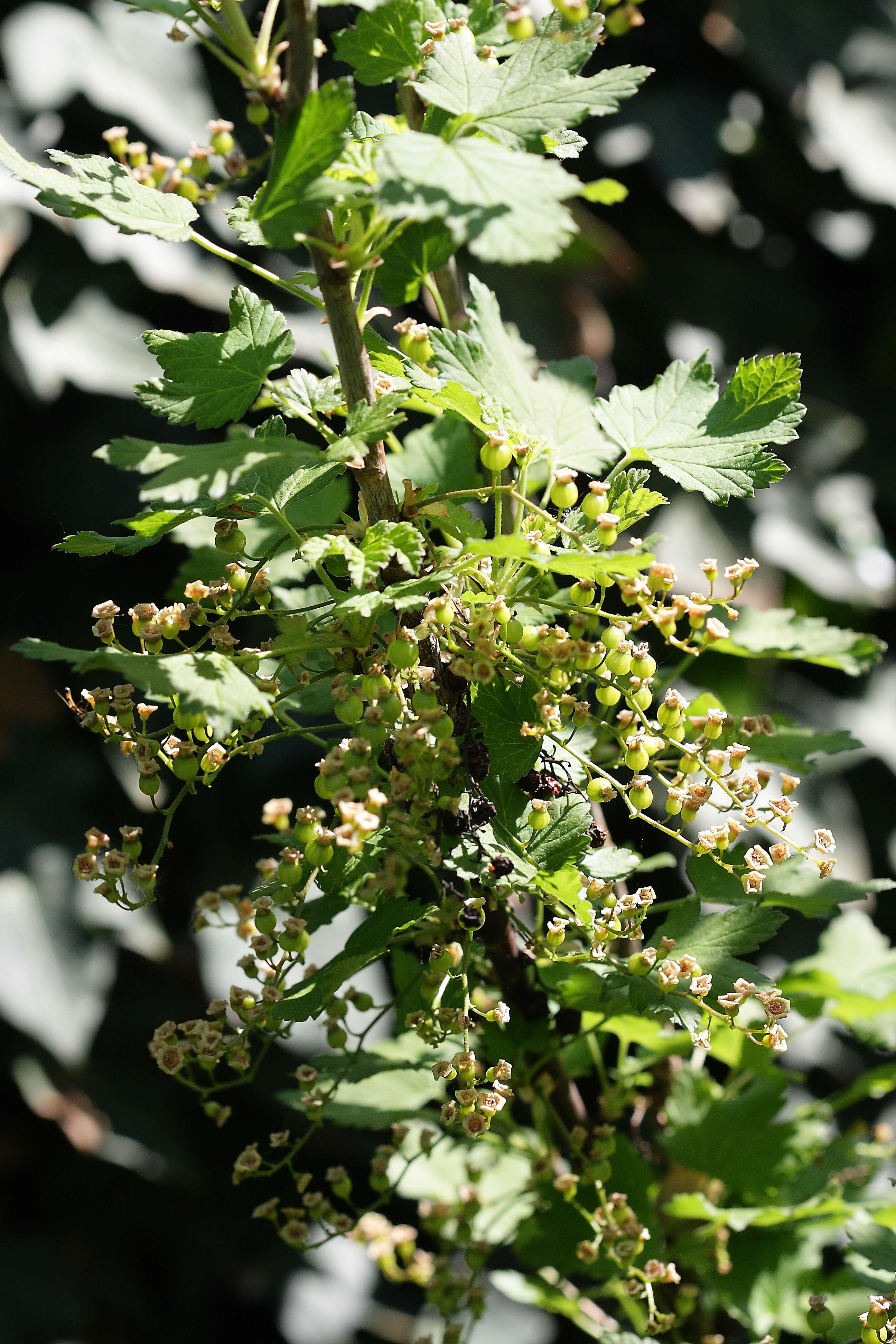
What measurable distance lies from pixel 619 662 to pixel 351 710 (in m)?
0.08

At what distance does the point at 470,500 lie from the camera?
0.37m

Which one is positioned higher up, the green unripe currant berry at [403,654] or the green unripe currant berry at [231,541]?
the green unripe currant berry at [231,541]

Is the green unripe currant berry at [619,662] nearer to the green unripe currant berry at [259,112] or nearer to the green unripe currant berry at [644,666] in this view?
the green unripe currant berry at [644,666]

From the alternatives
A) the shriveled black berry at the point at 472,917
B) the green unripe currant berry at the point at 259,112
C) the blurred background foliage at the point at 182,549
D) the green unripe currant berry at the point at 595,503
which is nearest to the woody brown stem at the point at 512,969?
the shriveled black berry at the point at 472,917

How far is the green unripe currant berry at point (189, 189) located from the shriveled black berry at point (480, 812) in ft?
0.70

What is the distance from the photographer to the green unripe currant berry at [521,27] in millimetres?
273

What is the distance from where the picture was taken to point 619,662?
1.04 feet

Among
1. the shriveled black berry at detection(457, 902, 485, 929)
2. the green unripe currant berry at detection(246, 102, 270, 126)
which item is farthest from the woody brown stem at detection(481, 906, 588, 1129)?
the green unripe currant berry at detection(246, 102, 270, 126)

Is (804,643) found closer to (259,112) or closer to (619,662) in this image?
(619,662)

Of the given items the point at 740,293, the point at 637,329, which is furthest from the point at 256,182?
the point at 740,293

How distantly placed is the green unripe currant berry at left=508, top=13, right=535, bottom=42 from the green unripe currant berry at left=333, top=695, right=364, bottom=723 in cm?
18

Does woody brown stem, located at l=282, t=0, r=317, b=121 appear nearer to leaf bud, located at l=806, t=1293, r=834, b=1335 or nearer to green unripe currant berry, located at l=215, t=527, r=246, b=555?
green unripe currant berry, located at l=215, t=527, r=246, b=555

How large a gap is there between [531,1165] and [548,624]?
0.25 metres

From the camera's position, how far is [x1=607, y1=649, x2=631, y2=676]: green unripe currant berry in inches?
12.4
